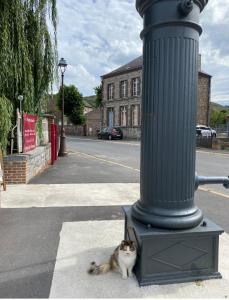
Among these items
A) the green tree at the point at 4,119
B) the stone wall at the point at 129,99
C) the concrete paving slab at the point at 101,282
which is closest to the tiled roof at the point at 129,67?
the stone wall at the point at 129,99

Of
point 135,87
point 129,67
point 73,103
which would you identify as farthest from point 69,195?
→ point 73,103

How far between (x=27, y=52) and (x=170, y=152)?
6321mm

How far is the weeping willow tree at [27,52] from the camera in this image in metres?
6.93

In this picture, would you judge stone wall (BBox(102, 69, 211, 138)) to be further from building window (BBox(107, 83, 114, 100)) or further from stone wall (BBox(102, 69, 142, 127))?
building window (BBox(107, 83, 114, 100))

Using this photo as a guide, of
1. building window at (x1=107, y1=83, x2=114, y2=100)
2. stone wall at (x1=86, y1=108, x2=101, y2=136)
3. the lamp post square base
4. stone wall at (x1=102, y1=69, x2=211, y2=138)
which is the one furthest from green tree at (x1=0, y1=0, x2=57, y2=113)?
stone wall at (x1=86, y1=108, x2=101, y2=136)

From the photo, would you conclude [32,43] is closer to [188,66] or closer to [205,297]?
[188,66]

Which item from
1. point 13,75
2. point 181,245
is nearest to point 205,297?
point 181,245

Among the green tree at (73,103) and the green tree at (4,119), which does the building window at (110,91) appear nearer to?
the green tree at (73,103)

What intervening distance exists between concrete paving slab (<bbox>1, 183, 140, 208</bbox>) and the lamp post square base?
266cm

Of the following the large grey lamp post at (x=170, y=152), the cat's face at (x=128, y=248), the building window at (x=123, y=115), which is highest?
the building window at (x=123, y=115)

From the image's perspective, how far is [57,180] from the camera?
768 centimetres

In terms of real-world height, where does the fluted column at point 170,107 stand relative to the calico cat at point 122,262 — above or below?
above

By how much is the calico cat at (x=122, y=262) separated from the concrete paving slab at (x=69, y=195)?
241cm

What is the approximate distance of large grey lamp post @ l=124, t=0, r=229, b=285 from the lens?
265cm
